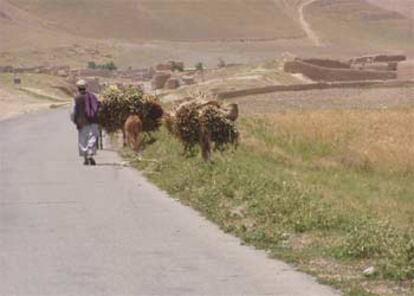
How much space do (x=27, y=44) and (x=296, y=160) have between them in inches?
5187

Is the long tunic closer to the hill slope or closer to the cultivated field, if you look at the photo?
the cultivated field

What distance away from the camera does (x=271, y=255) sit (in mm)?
11727

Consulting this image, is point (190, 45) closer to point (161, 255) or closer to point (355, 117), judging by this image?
point (355, 117)

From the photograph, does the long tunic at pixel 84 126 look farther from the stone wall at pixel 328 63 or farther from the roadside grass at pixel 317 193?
the stone wall at pixel 328 63

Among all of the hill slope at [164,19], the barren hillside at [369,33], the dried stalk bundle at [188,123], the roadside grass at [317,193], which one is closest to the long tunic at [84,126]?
the roadside grass at [317,193]

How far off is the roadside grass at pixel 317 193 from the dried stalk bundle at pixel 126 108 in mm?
670

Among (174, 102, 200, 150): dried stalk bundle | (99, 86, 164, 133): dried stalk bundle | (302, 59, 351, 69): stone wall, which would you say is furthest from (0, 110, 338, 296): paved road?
(302, 59, 351, 69): stone wall

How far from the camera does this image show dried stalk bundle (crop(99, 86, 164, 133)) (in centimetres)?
2720

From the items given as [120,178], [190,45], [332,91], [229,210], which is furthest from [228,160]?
[190,45]

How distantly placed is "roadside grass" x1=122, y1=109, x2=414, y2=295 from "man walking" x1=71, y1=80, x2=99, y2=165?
1.00m

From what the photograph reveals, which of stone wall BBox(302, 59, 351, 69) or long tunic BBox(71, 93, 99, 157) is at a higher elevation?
long tunic BBox(71, 93, 99, 157)

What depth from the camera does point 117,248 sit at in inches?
484

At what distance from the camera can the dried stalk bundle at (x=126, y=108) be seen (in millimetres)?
27203

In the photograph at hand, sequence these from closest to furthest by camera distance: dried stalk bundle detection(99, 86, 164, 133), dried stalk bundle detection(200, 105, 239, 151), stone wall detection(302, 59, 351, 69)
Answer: dried stalk bundle detection(200, 105, 239, 151) < dried stalk bundle detection(99, 86, 164, 133) < stone wall detection(302, 59, 351, 69)
